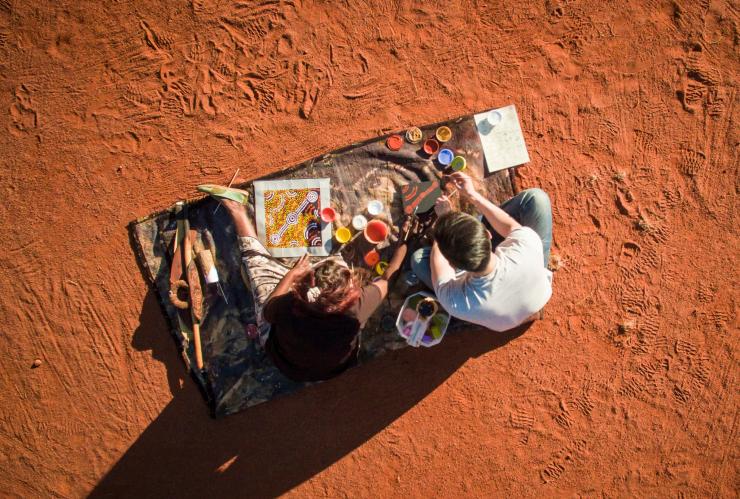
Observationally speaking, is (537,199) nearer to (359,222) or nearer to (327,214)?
(359,222)

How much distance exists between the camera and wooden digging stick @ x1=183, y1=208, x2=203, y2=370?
4023mm

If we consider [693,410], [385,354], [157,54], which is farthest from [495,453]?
[157,54]

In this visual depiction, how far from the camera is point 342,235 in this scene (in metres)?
4.08

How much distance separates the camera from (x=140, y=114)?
4387 mm

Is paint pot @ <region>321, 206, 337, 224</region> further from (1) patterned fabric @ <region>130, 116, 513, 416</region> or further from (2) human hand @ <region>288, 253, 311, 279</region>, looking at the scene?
(2) human hand @ <region>288, 253, 311, 279</region>


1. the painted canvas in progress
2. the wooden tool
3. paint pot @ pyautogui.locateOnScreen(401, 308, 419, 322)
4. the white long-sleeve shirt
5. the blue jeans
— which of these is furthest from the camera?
the painted canvas in progress

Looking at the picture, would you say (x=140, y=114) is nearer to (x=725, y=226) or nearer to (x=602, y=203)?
(x=602, y=203)

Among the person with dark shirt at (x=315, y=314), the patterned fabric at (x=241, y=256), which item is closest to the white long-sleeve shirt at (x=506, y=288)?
the person with dark shirt at (x=315, y=314)

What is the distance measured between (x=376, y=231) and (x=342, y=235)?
12.5 inches

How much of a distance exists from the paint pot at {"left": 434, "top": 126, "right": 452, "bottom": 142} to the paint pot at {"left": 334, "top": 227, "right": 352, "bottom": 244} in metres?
1.22

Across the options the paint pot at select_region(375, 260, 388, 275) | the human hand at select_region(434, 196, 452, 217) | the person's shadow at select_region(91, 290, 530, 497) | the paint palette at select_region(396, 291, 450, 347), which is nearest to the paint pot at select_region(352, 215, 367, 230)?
the paint pot at select_region(375, 260, 388, 275)

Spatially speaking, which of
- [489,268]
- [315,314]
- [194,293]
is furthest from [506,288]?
[194,293]

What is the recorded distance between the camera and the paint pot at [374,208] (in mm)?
4082

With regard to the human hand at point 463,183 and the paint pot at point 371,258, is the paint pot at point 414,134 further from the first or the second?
the paint pot at point 371,258
